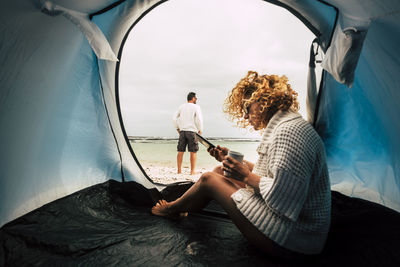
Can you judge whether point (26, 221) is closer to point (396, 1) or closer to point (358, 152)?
point (396, 1)

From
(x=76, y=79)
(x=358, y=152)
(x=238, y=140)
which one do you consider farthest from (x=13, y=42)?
(x=238, y=140)

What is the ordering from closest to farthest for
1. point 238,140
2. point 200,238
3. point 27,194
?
point 200,238 → point 27,194 → point 238,140

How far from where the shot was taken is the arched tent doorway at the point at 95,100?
1189 mm

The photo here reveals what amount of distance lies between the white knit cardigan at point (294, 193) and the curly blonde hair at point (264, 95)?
0.10m

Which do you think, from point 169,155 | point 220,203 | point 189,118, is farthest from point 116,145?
point 169,155

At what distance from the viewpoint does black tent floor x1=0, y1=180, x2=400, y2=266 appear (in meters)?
1.03

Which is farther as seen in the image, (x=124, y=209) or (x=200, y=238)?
(x=124, y=209)

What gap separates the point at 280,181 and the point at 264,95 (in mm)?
433

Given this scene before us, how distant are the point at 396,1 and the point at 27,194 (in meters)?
2.26

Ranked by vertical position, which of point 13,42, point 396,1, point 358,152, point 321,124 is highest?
point 396,1

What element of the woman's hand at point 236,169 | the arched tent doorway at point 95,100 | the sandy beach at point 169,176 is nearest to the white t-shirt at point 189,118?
the sandy beach at point 169,176

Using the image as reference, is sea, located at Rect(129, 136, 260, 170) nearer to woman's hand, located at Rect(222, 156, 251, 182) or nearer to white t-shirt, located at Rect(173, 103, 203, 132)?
white t-shirt, located at Rect(173, 103, 203, 132)

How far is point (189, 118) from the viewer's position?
3641mm

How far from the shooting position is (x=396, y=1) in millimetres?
947
